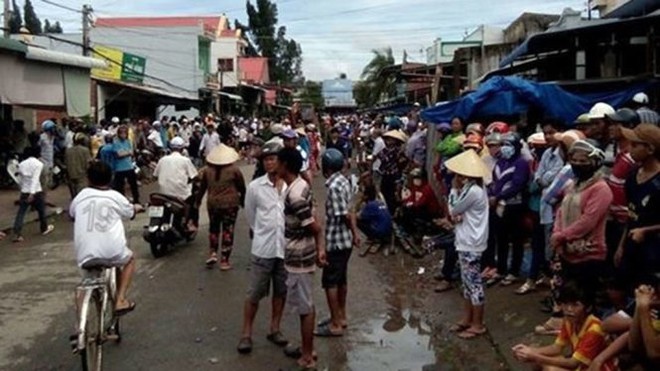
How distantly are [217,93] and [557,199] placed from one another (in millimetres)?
42906

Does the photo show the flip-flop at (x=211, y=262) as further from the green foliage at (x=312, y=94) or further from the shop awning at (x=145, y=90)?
the green foliage at (x=312, y=94)

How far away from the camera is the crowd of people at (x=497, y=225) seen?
16.5 feet

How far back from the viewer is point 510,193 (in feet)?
28.0

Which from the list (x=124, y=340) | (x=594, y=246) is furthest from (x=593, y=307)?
(x=124, y=340)

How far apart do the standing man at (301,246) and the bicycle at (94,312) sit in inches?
56.9

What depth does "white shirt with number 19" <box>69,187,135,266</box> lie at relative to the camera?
633 cm

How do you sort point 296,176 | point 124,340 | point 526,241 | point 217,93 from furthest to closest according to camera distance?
point 217,93, point 526,241, point 124,340, point 296,176

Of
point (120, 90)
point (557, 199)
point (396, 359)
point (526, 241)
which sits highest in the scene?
point (120, 90)

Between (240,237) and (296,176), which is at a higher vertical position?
(296,176)

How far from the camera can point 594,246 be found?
240 inches

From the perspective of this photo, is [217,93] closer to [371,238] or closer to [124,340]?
[371,238]

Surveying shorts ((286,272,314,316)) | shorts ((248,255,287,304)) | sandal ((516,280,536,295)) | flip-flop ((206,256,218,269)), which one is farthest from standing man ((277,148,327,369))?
flip-flop ((206,256,218,269))

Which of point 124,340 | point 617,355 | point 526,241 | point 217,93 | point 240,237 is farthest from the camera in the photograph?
point 217,93

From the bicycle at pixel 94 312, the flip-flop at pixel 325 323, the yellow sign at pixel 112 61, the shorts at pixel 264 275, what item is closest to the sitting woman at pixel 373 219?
the flip-flop at pixel 325 323
